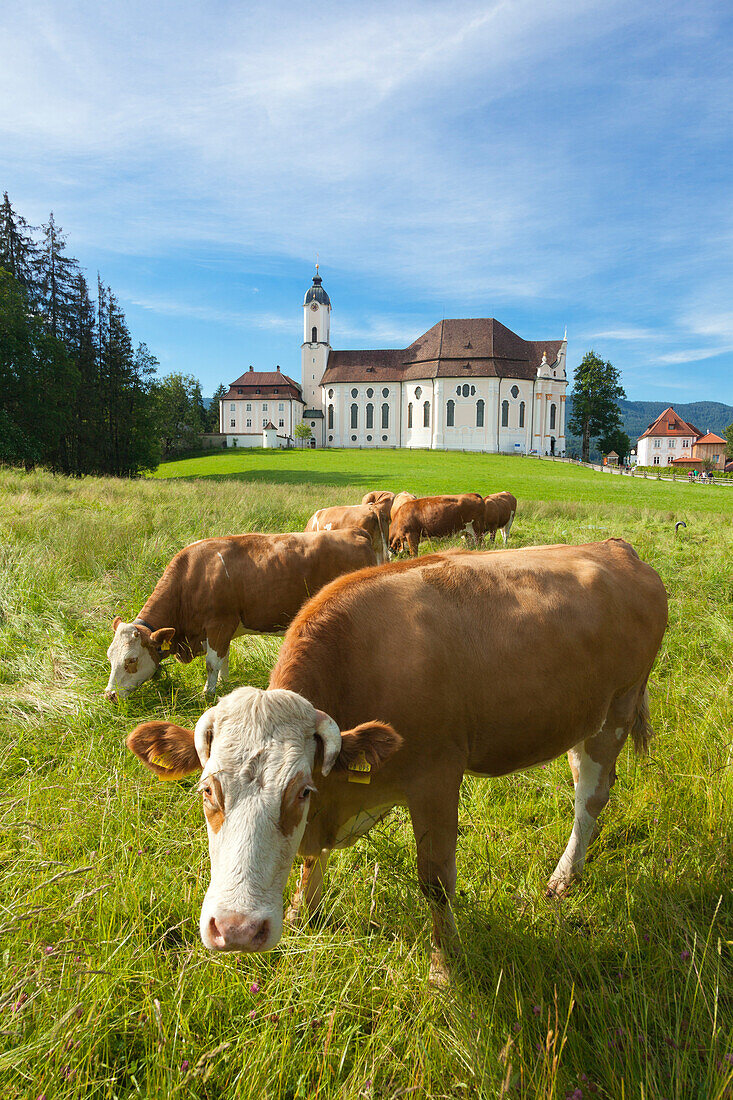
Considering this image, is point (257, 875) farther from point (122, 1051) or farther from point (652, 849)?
point (652, 849)

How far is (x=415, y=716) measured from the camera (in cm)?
255

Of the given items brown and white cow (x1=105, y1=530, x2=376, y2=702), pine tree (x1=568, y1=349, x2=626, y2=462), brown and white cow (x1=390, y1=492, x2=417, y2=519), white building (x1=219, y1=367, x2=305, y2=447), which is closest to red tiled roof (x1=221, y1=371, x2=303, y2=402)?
white building (x1=219, y1=367, x2=305, y2=447)

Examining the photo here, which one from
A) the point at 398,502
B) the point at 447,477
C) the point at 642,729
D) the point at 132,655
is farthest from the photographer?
the point at 447,477

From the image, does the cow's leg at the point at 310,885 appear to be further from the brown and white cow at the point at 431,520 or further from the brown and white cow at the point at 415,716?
the brown and white cow at the point at 431,520

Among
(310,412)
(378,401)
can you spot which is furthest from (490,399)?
(310,412)

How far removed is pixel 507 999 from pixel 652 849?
1461 millimetres

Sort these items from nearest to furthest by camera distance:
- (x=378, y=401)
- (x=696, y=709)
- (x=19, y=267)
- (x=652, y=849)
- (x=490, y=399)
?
(x=652, y=849) < (x=696, y=709) < (x=19, y=267) < (x=490, y=399) < (x=378, y=401)

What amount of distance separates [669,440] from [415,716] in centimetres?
13302

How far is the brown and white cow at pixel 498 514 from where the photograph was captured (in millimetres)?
16547

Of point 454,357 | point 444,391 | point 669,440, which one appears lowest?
point 669,440

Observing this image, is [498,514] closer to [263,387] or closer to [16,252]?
[16,252]

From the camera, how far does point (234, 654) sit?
273 inches

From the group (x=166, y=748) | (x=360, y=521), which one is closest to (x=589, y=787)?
(x=166, y=748)

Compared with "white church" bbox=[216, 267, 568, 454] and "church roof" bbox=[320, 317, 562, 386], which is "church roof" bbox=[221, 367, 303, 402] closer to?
"white church" bbox=[216, 267, 568, 454]
